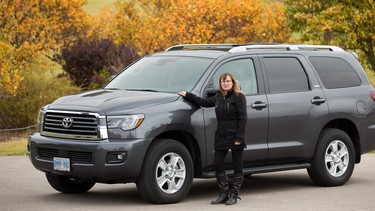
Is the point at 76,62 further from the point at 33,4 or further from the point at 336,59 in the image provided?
the point at 336,59

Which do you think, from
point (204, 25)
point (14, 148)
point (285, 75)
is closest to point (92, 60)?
point (204, 25)

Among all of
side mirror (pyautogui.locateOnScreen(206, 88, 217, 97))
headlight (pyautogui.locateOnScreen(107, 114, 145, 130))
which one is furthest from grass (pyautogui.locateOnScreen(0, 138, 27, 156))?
headlight (pyautogui.locateOnScreen(107, 114, 145, 130))

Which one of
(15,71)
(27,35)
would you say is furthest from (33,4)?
(15,71)

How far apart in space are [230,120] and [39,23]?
33.0 meters

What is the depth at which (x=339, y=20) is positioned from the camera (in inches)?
1394

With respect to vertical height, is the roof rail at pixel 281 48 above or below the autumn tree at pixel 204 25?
above

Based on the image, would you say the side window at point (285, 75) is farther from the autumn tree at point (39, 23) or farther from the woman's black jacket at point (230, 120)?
the autumn tree at point (39, 23)

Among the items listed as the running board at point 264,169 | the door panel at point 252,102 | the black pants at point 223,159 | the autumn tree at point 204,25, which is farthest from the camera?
the autumn tree at point 204,25

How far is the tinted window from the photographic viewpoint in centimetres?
1334

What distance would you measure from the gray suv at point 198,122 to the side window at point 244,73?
1 centimetres

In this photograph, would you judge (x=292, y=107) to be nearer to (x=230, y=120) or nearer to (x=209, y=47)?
(x=209, y=47)

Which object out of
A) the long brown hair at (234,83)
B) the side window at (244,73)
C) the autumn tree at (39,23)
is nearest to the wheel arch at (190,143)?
the long brown hair at (234,83)

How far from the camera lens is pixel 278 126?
1241cm

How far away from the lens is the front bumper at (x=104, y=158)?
10.9 m
